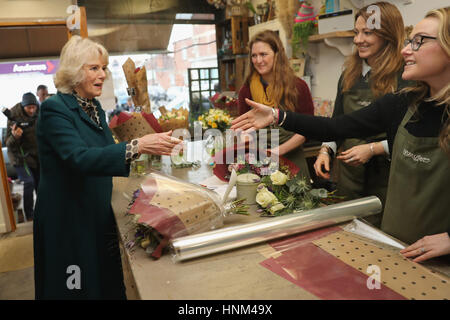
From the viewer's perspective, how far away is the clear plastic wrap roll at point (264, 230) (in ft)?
3.59

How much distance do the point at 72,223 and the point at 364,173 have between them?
58.4 inches

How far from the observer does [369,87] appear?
6.39ft

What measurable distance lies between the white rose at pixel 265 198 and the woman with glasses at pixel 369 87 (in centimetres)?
47

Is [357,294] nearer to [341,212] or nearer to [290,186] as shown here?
[341,212]

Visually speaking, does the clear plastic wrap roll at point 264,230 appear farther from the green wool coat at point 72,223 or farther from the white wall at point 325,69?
the white wall at point 325,69

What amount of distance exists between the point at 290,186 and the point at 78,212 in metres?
0.98

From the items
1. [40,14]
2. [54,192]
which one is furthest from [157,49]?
[54,192]

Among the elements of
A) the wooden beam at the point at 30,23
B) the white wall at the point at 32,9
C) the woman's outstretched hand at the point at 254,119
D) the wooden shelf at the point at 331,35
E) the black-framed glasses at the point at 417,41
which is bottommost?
the woman's outstretched hand at the point at 254,119

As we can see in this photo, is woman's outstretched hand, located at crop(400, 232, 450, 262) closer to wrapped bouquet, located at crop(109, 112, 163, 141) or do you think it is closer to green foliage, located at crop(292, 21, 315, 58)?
wrapped bouquet, located at crop(109, 112, 163, 141)

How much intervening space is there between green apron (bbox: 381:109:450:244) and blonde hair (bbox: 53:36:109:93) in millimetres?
1347

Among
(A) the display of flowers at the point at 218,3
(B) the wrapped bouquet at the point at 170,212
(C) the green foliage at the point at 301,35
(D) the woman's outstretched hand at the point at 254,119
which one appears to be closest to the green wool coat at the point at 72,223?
(B) the wrapped bouquet at the point at 170,212

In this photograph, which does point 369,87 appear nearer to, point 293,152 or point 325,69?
point 293,152

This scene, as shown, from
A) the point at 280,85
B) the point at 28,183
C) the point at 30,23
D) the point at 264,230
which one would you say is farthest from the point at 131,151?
the point at 28,183

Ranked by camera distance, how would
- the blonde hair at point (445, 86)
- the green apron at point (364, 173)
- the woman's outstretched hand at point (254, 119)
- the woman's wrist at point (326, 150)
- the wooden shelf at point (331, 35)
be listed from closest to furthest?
the blonde hair at point (445, 86) < the woman's outstretched hand at point (254, 119) < the green apron at point (364, 173) < the woman's wrist at point (326, 150) < the wooden shelf at point (331, 35)
